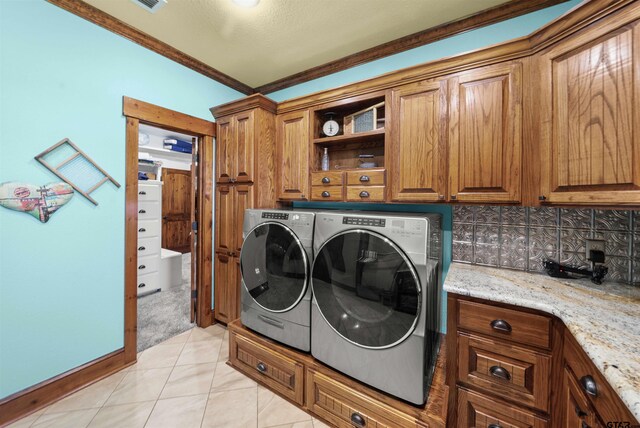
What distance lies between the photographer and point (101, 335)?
6.12ft

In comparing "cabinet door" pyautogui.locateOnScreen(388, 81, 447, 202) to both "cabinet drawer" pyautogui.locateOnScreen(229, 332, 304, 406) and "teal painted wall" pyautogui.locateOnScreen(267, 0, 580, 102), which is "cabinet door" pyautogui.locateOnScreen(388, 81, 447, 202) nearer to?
"teal painted wall" pyautogui.locateOnScreen(267, 0, 580, 102)

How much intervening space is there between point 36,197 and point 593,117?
318 centimetres

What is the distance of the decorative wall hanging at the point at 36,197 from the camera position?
1.47 meters

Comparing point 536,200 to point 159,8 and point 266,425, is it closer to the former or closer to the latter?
point 266,425

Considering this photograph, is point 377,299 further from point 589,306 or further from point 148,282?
point 148,282

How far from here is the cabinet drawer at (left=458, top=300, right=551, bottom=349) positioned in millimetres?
1055

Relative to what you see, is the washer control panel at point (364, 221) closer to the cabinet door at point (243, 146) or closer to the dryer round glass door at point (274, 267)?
the dryer round glass door at point (274, 267)

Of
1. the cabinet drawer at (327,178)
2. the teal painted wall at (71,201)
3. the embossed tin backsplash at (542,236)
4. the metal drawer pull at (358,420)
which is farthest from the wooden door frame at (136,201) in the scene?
the embossed tin backsplash at (542,236)

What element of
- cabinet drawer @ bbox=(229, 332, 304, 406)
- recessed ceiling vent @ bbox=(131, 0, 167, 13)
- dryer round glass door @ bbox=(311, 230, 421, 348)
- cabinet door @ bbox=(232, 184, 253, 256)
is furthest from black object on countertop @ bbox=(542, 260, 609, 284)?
recessed ceiling vent @ bbox=(131, 0, 167, 13)

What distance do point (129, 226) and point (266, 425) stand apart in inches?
72.5

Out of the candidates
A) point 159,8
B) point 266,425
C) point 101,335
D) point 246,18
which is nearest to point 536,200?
point 266,425

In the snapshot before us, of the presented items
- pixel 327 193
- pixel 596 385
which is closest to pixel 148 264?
pixel 327 193

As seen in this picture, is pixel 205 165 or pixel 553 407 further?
pixel 205 165

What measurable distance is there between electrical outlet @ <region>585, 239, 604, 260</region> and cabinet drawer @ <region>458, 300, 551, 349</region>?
0.73 meters
